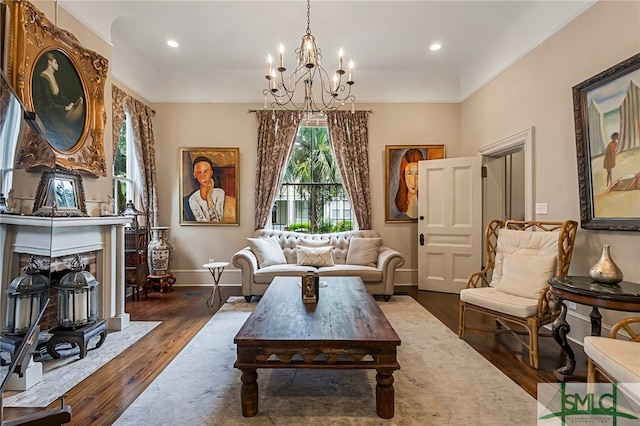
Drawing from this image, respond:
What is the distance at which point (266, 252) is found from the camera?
14.9 ft

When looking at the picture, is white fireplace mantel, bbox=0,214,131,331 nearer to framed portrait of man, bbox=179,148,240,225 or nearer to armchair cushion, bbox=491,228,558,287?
framed portrait of man, bbox=179,148,240,225

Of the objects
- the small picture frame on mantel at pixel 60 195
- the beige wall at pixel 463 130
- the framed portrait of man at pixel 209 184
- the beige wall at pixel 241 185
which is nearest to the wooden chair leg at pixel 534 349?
the beige wall at pixel 463 130

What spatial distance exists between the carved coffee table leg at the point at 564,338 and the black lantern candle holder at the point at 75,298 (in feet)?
12.7

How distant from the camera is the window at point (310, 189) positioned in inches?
215

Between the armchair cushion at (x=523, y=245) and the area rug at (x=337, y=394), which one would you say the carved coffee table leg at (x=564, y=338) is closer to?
the area rug at (x=337, y=394)

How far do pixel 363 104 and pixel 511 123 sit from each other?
232 centimetres

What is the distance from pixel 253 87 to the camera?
205 inches

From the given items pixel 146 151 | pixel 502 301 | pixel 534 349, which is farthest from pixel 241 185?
pixel 534 349

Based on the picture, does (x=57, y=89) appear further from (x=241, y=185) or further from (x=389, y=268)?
(x=389, y=268)

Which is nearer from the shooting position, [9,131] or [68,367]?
[9,131]

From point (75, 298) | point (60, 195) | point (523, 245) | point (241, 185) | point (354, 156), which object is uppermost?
point (354, 156)

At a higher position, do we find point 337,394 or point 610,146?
point 610,146

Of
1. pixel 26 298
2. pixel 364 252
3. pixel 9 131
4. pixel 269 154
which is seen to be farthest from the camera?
pixel 269 154

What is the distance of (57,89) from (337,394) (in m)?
3.52
